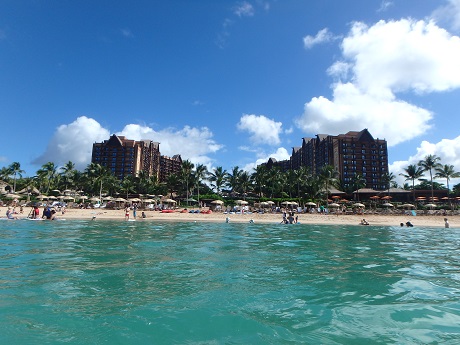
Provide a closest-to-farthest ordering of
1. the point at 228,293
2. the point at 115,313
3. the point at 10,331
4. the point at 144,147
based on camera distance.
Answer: the point at 10,331 < the point at 115,313 < the point at 228,293 < the point at 144,147

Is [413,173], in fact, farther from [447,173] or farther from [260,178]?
[260,178]

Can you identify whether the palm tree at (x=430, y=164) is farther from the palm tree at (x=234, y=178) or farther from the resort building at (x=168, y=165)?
the resort building at (x=168, y=165)

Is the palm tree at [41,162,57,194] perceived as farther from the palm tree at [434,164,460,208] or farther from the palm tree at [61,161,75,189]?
the palm tree at [434,164,460,208]

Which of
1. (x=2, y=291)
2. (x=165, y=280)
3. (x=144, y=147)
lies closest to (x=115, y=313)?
(x=165, y=280)

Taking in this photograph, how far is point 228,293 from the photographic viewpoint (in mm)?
8562

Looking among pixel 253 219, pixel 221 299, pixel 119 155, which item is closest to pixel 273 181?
pixel 253 219

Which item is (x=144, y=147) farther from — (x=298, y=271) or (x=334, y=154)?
(x=298, y=271)

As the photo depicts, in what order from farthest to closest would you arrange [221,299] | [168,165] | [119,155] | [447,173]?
[168,165]
[119,155]
[447,173]
[221,299]

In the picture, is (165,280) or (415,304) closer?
(415,304)

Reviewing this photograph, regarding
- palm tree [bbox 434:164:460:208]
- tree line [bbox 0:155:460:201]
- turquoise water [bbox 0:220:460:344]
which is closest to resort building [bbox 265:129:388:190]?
tree line [bbox 0:155:460:201]

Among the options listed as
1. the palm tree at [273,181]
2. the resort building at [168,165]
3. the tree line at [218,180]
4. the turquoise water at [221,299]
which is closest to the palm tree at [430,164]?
the tree line at [218,180]

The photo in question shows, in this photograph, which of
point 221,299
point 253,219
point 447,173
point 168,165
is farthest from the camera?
point 168,165

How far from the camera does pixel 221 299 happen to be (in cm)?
801

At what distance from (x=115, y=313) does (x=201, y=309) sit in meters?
1.91
